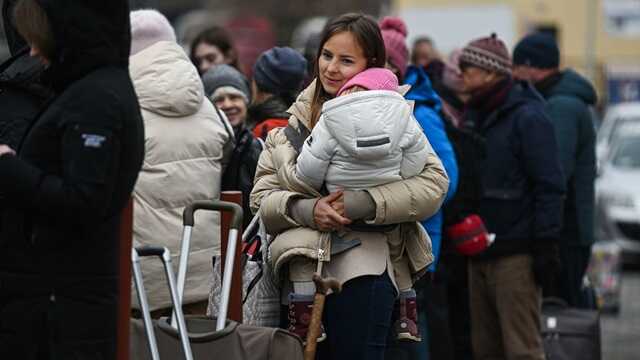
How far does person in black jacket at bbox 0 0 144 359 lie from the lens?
4461mm

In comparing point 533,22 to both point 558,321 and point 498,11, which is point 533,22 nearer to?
point 498,11

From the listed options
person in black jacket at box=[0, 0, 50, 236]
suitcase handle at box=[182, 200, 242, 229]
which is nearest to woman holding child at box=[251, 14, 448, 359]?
suitcase handle at box=[182, 200, 242, 229]

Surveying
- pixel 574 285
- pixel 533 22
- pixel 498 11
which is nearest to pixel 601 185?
pixel 574 285

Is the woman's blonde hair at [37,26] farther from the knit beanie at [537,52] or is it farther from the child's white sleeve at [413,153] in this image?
the knit beanie at [537,52]

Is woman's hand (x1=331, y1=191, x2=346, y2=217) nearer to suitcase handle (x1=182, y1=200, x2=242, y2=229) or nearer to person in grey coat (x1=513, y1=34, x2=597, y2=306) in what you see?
suitcase handle (x1=182, y1=200, x2=242, y2=229)

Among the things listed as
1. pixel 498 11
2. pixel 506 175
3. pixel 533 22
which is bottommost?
pixel 533 22

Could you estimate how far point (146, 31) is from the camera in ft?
22.6

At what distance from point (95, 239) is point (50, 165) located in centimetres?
25

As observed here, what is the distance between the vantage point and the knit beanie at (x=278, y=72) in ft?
25.5

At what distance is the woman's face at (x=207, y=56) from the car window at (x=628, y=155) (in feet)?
33.2

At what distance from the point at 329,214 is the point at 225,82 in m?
2.64

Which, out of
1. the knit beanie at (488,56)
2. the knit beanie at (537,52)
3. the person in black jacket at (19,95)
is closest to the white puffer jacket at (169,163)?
the person in black jacket at (19,95)

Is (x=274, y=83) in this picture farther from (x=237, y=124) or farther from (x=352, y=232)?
(x=352, y=232)

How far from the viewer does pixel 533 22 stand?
45.2 meters
